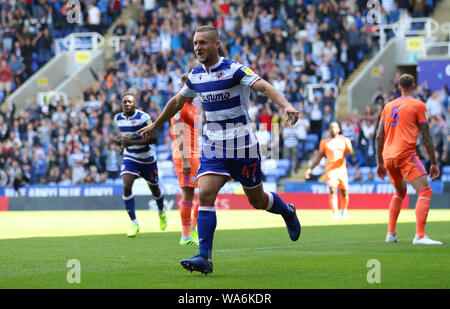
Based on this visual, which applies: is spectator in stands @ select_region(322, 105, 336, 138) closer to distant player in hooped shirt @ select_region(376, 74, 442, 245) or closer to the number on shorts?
distant player in hooped shirt @ select_region(376, 74, 442, 245)

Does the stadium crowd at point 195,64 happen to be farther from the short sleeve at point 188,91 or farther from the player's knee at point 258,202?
the short sleeve at point 188,91

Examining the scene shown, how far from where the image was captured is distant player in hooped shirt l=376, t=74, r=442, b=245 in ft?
44.0

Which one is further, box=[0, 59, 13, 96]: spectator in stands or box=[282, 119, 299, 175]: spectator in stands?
box=[0, 59, 13, 96]: spectator in stands

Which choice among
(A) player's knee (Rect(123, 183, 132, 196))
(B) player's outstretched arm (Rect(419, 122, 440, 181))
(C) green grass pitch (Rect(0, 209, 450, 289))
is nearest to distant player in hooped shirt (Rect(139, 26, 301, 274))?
(C) green grass pitch (Rect(0, 209, 450, 289))

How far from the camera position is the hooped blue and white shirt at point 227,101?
1001 cm

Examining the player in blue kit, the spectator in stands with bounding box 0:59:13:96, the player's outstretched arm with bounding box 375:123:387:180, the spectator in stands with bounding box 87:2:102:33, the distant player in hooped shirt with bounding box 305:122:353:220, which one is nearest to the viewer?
the player's outstretched arm with bounding box 375:123:387:180

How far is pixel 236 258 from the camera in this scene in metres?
11.7

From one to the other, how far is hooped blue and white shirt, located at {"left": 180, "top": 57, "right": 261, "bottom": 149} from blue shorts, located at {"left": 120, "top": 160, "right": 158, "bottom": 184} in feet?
23.7

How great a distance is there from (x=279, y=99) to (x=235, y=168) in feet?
3.66

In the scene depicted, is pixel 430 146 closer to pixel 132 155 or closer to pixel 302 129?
pixel 132 155

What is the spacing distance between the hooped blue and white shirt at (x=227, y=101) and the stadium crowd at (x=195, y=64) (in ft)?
63.0

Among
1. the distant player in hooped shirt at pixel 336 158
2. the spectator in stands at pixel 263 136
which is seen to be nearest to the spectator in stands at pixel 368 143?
the spectator in stands at pixel 263 136
